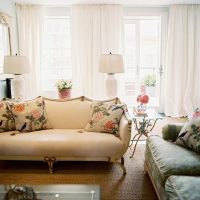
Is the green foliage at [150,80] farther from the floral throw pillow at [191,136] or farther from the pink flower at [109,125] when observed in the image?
the floral throw pillow at [191,136]

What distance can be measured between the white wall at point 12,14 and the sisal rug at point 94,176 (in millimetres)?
2833

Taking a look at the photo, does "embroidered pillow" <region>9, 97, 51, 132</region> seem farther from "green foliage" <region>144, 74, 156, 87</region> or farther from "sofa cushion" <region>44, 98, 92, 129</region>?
"green foliage" <region>144, 74, 156, 87</region>

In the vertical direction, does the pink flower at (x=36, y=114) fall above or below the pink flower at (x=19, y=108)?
below

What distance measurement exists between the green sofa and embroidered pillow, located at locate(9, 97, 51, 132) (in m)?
1.40

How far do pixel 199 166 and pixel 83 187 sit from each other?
3.10ft

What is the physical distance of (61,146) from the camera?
267 centimetres

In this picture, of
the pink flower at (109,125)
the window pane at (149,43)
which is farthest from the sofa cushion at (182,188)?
the window pane at (149,43)

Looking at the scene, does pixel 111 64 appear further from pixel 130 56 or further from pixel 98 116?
pixel 130 56

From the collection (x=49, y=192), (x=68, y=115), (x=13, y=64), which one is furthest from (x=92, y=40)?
(x=49, y=192)

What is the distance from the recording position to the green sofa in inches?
Answer: 63.5

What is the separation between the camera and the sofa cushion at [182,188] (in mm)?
1512

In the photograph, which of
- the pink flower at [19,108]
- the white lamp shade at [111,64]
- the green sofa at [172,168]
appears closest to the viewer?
the green sofa at [172,168]

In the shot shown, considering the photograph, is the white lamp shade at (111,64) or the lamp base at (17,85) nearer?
the white lamp shade at (111,64)

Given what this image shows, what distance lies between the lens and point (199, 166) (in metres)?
1.94
